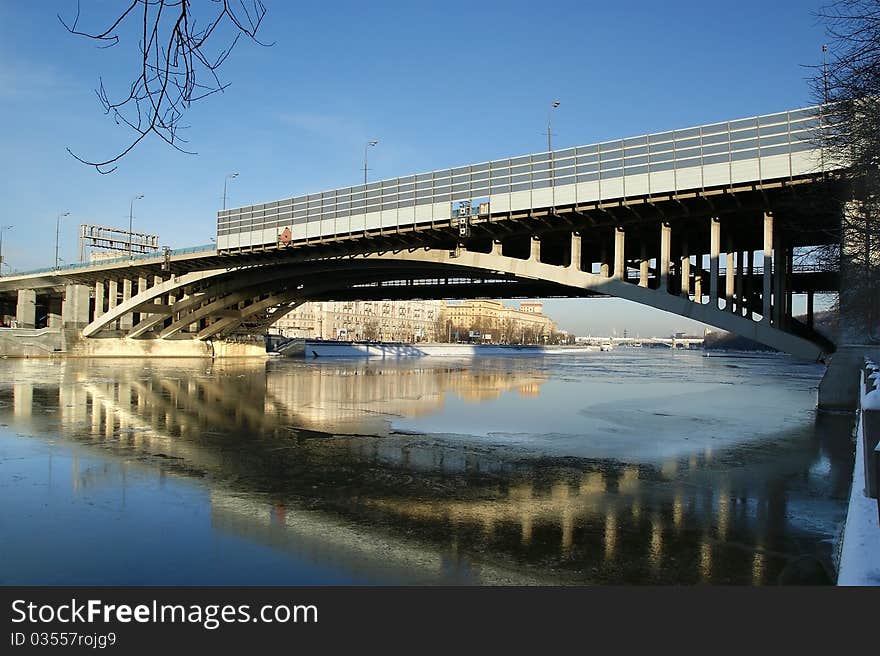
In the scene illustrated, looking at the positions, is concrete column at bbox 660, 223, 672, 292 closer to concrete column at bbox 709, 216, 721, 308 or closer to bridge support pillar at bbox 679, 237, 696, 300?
bridge support pillar at bbox 679, 237, 696, 300

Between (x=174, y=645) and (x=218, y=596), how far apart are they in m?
0.98

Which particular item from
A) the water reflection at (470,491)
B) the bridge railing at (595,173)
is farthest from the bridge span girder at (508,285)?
the water reflection at (470,491)

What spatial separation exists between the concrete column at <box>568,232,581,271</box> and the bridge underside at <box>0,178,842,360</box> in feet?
0.21

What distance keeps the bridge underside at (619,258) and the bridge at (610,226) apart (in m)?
0.08

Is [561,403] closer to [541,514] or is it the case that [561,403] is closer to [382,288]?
[541,514]

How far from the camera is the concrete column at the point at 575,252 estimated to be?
27125 mm

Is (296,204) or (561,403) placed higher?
(296,204)

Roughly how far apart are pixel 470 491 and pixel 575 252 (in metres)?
20.1

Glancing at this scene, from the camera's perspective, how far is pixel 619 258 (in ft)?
84.0

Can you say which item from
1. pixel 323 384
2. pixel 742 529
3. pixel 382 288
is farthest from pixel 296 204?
pixel 742 529

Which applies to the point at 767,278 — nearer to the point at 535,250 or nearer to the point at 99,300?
the point at 535,250

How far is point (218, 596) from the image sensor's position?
15.3ft

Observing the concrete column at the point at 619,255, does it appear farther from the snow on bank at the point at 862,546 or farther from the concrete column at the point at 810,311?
the snow on bank at the point at 862,546

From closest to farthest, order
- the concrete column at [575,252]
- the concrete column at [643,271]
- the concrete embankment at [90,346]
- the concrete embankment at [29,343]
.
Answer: the concrete column at [643,271] → the concrete column at [575,252] → the concrete embankment at [29,343] → the concrete embankment at [90,346]
